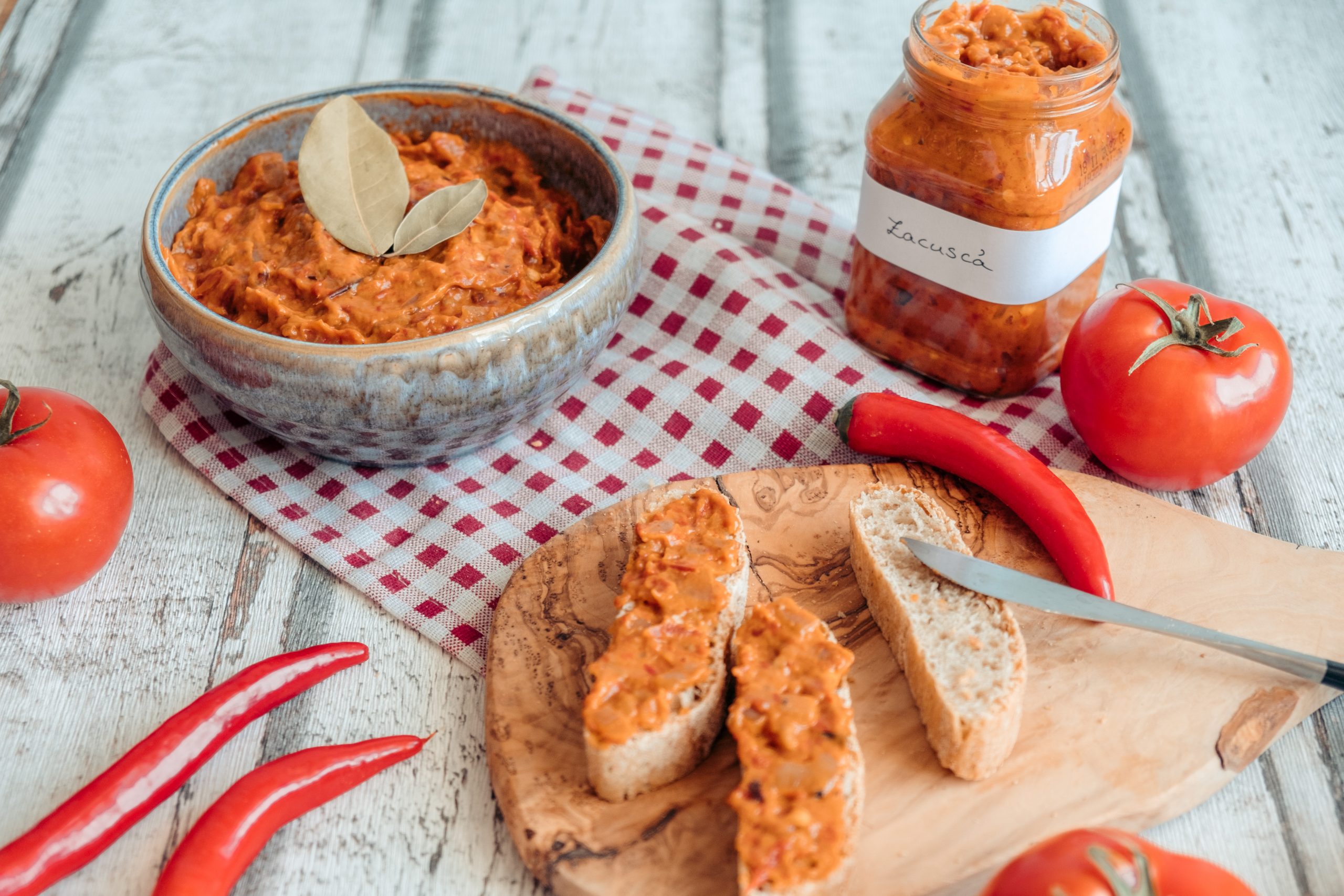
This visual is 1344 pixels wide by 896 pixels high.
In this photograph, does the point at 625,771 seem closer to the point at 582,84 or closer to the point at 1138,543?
the point at 1138,543

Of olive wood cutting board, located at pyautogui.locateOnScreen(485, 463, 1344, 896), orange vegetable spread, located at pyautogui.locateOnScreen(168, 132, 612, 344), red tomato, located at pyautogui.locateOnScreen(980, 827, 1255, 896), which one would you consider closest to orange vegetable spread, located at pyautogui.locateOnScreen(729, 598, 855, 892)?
olive wood cutting board, located at pyautogui.locateOnScreen(485, 463, 1344, 896)

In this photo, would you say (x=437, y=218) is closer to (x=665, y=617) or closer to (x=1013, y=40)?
(x=665, y=617)

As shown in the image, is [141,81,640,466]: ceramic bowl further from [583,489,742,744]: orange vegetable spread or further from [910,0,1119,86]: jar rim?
[910,0,1119,86]: jar rim

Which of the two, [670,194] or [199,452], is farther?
[670,194]

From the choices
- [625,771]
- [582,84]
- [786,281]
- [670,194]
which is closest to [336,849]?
[625,771]

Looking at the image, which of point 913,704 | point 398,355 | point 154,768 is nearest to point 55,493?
point 154,768

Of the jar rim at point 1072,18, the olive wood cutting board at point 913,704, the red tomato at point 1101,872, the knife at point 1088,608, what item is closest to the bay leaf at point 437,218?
the olive wood cutting board at point 913,704
